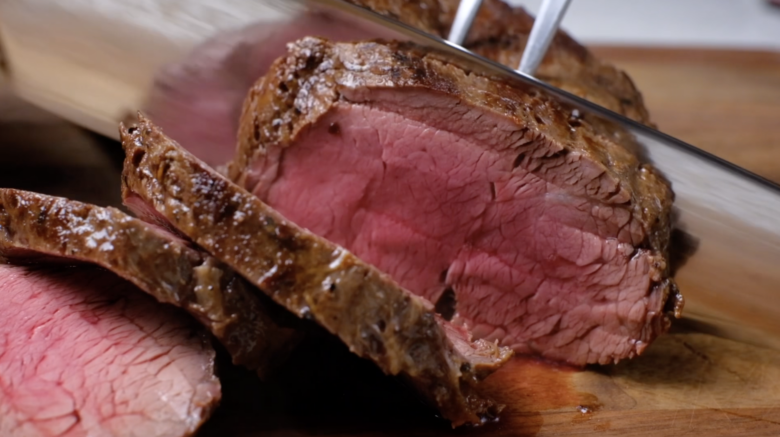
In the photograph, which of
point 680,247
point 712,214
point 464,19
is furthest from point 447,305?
point 464,19

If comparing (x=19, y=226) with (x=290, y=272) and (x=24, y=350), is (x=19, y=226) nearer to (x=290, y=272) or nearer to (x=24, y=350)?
(x=24, y=350)

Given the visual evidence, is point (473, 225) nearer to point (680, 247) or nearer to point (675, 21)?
point (680, 247)

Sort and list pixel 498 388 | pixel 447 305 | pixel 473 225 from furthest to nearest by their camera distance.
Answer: pixel 447 305, pixel 473 225, pixel 498 388

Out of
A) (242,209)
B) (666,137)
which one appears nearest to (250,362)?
(242,209)

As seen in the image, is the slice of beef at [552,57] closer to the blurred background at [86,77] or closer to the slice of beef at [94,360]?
the blurred background at [86,77]

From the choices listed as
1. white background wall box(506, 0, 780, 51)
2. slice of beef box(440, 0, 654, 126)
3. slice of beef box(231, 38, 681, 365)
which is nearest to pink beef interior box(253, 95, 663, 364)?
slice of beef box(231, 38, 681, 365)

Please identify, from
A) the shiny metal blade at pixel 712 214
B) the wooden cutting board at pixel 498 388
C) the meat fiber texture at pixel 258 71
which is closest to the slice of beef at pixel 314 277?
the wooden cutting board at pixel 498 388
